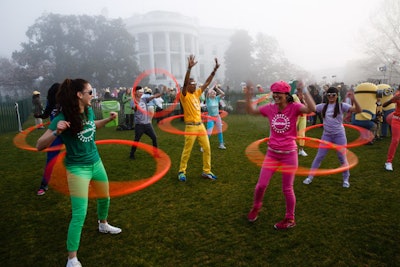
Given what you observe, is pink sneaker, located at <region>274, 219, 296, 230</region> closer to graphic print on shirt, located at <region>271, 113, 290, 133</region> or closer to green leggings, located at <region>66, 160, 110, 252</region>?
graphic print on shirt, located at <region>271, 113, 290, 133</region>

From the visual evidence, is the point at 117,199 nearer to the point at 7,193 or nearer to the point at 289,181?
the point at 7,193

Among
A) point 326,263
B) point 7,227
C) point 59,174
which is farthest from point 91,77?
point 326,263

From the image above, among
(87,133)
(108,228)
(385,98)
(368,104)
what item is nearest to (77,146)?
(87,133)

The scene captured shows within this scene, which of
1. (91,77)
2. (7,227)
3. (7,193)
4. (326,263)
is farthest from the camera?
(91,77)

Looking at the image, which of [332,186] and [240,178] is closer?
[332,186]

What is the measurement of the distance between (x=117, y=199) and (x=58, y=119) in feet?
10.0

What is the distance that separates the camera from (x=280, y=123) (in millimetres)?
4105

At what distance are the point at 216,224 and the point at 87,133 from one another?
256 centimetres

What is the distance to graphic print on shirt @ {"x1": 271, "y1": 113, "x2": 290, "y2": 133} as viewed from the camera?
407cm

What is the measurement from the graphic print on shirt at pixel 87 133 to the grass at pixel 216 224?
167 cm

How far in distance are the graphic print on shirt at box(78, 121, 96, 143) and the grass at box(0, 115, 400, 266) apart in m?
1.67

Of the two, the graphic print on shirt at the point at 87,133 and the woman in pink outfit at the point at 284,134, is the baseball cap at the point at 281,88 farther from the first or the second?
the graphic print on shirt at the point at 87,133

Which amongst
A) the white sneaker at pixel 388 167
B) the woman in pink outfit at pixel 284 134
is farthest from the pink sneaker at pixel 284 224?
the white sneaker at pixel 388 167

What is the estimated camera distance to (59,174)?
7762 mm
